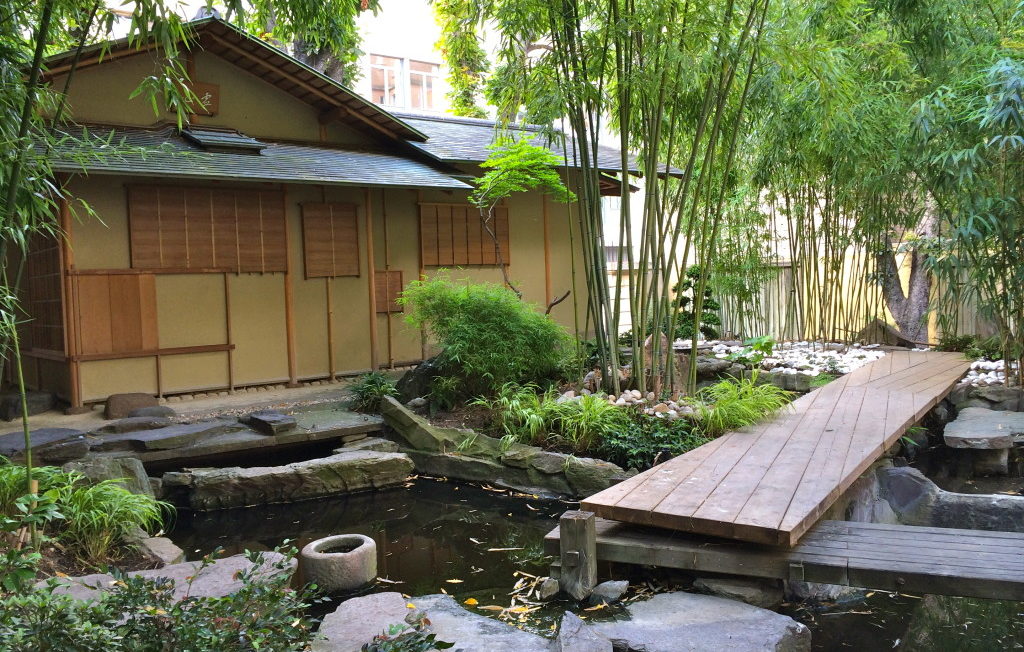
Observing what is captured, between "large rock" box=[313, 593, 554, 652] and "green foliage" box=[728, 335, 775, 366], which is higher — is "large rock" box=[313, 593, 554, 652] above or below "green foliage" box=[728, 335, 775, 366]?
below

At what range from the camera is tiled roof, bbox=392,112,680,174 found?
868cm

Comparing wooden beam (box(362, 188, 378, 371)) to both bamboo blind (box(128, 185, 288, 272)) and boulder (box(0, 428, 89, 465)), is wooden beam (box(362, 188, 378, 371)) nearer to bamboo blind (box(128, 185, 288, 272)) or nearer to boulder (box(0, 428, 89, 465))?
bamboo blind (box(128, 185, 288, 272))

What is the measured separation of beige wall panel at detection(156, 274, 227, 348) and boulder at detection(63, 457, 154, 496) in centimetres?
245

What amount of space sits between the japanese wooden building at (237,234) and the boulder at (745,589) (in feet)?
12.3

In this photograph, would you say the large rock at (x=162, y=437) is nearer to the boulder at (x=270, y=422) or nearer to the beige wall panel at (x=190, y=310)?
the boulder at (x=270, y=422)

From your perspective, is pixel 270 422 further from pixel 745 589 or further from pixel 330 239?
pixel 745 589

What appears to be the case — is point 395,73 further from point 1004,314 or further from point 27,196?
point 27,196

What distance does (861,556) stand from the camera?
3.17 m

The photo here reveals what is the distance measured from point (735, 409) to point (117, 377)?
523 centimetres

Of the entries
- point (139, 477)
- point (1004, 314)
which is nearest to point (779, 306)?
point (1004, 314)

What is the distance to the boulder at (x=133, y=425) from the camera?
19.0 feet

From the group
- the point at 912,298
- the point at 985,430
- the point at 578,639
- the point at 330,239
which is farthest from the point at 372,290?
the point at 912,298

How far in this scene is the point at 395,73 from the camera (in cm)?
2062

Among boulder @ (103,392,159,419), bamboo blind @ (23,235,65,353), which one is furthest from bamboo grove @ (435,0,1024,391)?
bamboo blind @ (23,235,65,353)
